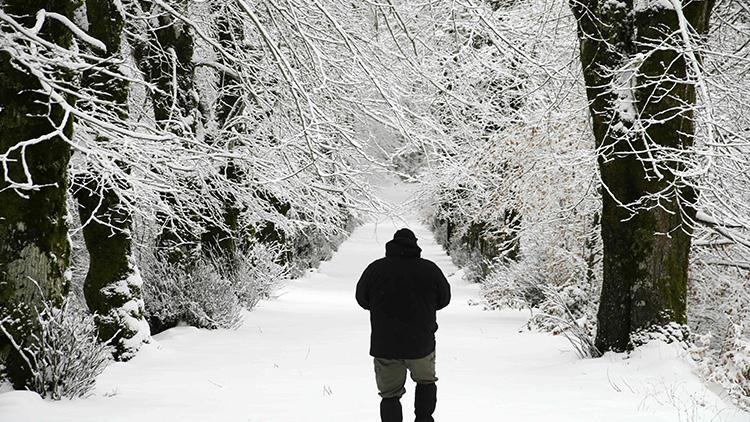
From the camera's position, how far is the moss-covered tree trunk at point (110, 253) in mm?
9078

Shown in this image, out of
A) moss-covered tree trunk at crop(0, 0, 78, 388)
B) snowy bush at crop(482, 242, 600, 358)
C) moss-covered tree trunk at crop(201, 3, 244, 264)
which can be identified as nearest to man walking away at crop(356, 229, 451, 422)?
moss-covered tree trunk at crop(0, 0, 78, 388)

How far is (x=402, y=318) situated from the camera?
5.36 m

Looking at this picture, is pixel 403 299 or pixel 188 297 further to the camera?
pixel 188 297

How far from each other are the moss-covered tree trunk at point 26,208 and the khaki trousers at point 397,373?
2.99m

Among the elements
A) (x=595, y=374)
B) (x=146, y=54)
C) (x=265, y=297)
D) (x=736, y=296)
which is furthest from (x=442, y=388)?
(x=265, y=297)

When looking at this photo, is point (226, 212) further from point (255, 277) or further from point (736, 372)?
point (736, 372)

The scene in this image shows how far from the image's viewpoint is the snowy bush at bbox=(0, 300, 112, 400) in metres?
6.13

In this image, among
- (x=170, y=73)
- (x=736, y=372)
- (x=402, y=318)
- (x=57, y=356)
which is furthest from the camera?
(x=170, y=73)

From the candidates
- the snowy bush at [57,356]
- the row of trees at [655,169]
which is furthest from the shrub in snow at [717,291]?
the snowy bush at [57,356]

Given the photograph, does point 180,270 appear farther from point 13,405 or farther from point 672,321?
point 672,321

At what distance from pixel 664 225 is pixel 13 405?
6424 millimetres

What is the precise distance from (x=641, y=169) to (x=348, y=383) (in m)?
3.91

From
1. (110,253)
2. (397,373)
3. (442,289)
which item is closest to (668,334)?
(442,289)

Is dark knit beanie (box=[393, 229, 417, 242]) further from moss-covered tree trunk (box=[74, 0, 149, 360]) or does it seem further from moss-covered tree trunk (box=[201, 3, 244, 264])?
moss-covered tree trunk (box=[201, 3, 244, 264])
